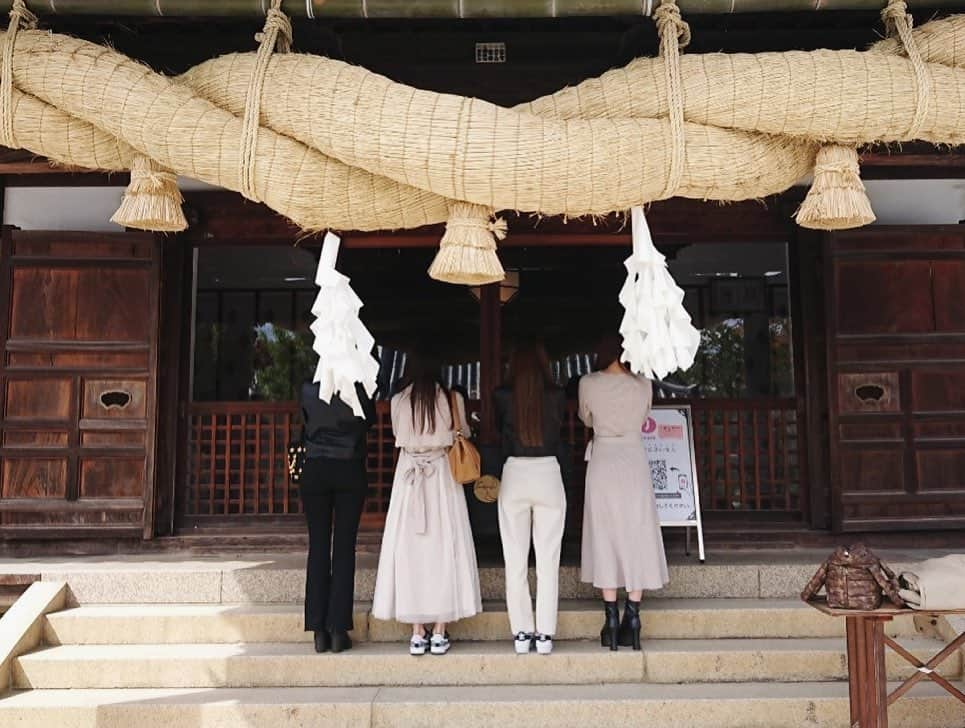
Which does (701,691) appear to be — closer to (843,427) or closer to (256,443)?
(843,427)

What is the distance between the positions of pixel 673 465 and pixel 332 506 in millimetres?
2293

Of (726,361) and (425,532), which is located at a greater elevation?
(726,361)

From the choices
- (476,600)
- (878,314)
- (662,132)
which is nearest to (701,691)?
(476,600)

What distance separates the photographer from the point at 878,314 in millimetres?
5211

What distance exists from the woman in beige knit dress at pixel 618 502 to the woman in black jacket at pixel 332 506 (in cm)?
126

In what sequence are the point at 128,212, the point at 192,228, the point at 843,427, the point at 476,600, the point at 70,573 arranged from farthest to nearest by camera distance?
the point at 192,228 → the point at 843,427 → the point at 70,573 → the point at 476,600 → the point at 128,212

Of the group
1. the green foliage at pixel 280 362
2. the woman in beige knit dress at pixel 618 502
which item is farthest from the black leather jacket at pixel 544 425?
the green foliage at pixel 280 362

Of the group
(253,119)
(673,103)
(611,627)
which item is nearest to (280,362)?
(611,627)

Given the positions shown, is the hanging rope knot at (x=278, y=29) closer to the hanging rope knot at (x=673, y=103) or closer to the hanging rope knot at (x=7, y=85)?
the hanging rope knot at (x=7, y=85)

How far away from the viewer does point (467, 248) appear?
8.26 feet

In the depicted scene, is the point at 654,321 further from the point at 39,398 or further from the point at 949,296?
the point at 39,398

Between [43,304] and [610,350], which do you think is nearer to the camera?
[610,350]

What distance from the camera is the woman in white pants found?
3.91 meters

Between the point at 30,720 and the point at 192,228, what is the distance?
3327mm
